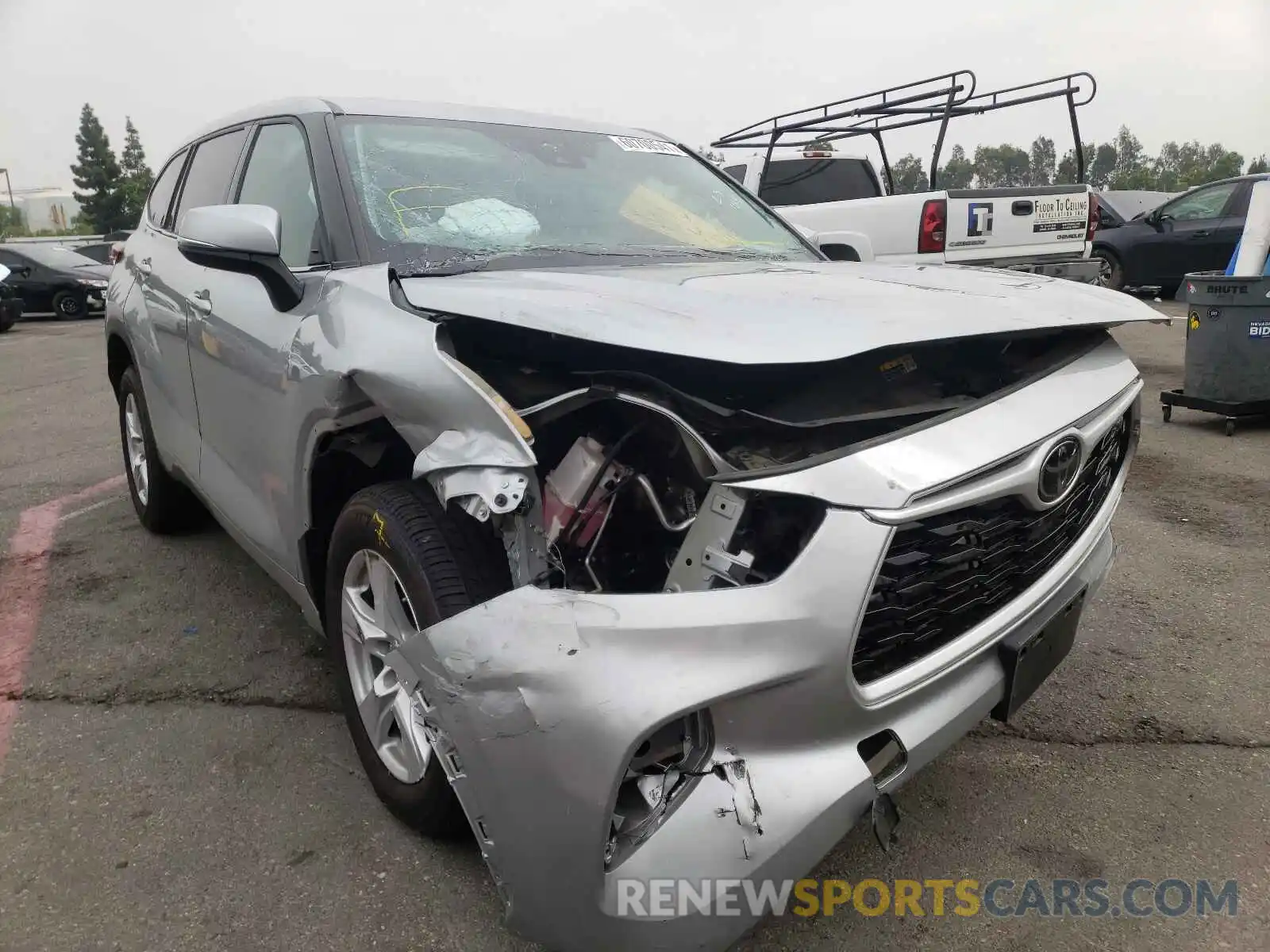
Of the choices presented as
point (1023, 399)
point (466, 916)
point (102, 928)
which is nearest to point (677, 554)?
point (1023, 399)

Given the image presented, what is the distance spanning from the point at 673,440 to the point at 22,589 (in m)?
3.44

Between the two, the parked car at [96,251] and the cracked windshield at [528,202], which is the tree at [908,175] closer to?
the cracked windshield at [528,202]

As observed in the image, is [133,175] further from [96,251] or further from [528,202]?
[528,202]

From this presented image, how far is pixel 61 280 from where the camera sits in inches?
744

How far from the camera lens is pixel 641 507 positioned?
1.87 metres

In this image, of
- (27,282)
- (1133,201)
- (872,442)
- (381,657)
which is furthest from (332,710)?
(1133,201)

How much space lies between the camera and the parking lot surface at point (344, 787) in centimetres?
199

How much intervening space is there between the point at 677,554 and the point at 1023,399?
80cm

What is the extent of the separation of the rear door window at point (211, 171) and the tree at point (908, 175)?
28.6ft

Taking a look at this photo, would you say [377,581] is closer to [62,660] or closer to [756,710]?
[756,710]

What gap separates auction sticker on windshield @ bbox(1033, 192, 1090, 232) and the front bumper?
768cm

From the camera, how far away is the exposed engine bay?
163 cm

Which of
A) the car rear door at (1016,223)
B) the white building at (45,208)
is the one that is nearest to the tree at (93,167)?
the white building at (45,208)

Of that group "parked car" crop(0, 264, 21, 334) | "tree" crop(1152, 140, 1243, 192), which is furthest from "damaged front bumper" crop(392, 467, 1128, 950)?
"tree" crop(1152, 140, 1243, 192)
